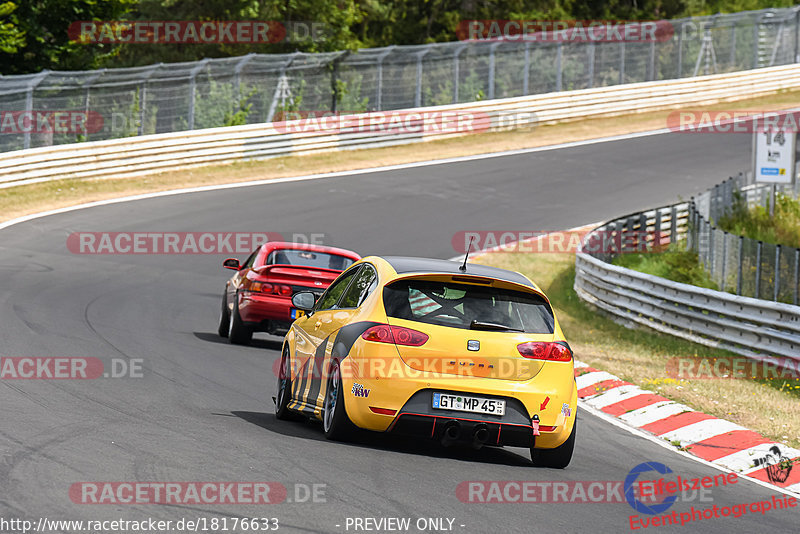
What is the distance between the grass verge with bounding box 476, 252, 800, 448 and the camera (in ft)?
38.2

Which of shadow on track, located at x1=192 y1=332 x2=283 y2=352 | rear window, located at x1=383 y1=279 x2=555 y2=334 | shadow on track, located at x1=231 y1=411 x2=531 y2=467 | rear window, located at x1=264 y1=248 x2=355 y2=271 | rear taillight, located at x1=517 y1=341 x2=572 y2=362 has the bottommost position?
shadow on track, located at x1=192 y1=332 x2=283 y2=352

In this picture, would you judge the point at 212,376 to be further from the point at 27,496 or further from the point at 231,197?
the point at 231,197

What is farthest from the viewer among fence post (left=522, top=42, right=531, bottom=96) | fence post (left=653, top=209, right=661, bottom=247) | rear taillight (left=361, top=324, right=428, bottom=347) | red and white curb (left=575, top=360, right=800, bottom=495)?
fence post (left=522, top=42, right=531, bottom=96)

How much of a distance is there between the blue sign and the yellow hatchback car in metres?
0.52

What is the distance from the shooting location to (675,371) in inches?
577

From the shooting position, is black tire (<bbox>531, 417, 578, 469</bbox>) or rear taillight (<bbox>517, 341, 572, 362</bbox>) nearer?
rear taillight (<bbox>517, 341, 572, 362</bbox>)

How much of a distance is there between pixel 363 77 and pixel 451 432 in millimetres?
30028

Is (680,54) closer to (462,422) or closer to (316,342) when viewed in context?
(316,342)

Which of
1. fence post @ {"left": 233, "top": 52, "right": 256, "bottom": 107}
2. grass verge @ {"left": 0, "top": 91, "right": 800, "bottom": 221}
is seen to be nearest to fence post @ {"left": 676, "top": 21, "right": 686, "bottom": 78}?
grass verge @ {"left": 0, "top": 91, "right": 800, "bottom": 221}

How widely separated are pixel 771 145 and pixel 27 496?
16.0m

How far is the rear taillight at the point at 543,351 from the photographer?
832 cm

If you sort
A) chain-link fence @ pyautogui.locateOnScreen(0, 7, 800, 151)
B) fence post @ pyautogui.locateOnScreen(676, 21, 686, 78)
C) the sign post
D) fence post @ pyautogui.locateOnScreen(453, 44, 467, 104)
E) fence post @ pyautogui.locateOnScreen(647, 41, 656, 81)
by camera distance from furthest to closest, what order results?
fence post @ pyautogui.locateOnScreen(676, 21, 686, 78)
fence post @ pyautogui.locateOnScreen(647, 41, 656, 81)
fence post @ pyautogui.locateOnScreen(453, 44, 467, 104)
chain-link fence @ pyautogui.locateOnScreen(0, 7, 800, 151)
the sign post

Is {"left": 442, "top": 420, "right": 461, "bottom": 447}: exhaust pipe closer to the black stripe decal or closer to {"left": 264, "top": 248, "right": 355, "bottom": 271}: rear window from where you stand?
the black stripe decal

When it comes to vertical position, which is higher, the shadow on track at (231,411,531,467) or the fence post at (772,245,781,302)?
the shadow on track at (231,411,531,467)
